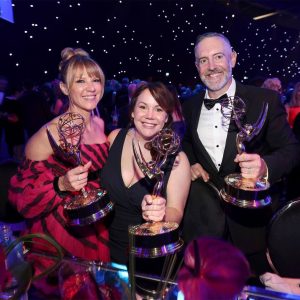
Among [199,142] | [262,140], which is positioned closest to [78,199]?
[199,142]

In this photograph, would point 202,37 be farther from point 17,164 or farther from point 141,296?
point 141,296

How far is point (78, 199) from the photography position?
5.19ft

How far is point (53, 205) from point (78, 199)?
282 mm

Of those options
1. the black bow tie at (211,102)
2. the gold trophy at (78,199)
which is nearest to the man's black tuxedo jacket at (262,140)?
the black bow tie at (211,102)

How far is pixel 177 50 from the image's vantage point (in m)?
15.0

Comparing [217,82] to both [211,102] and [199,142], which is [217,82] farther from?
[199,142]

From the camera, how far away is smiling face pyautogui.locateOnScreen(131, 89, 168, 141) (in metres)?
1.91

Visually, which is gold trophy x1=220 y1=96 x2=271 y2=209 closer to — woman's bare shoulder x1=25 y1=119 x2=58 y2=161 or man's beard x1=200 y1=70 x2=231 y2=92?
man's beard x1=200 y1=70 x2=231 y2=92

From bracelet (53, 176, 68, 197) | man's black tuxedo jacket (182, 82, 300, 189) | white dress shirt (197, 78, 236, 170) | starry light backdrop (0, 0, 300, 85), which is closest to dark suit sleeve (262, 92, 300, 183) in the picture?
man's black tuxedo jacket (182, 82, 300, 189)

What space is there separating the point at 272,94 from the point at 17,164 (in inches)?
65.1

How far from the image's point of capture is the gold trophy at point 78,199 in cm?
147

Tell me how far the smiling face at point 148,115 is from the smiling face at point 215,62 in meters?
0.48

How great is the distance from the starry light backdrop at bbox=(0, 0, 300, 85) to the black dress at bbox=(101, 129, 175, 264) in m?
6.56

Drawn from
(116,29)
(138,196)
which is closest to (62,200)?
(138,196)
